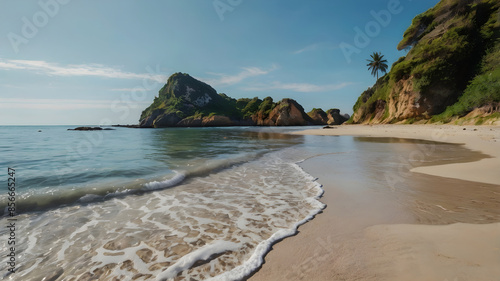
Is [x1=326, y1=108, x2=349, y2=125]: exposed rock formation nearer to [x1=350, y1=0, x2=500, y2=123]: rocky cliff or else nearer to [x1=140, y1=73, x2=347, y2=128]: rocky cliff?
[x1=140, y1=73, x2=347, y2=128]: rocky cliff

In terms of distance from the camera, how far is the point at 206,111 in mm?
138875

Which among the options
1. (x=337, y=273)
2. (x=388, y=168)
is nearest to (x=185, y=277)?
(x=337, y=273)

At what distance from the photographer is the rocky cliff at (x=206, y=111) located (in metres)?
109

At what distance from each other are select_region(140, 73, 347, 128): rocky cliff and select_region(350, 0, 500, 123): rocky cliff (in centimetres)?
6410

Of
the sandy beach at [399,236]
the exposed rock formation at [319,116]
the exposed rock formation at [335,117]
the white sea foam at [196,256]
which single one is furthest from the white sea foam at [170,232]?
the exposed rock formation at [319,116]

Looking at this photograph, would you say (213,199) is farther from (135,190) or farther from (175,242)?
(135,190)

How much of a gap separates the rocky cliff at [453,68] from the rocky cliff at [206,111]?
2524 inches

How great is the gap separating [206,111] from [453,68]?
12047cm

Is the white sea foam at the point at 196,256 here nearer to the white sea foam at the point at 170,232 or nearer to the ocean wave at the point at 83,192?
the white sea foam at the point at 170,232

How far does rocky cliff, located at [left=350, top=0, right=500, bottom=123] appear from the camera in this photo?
3341 cm

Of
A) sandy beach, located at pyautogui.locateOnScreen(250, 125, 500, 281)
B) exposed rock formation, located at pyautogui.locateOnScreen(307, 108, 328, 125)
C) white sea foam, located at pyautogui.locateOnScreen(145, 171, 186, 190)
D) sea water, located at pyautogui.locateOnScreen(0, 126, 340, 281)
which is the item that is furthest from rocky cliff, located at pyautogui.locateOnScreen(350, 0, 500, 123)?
exposed rock formation, located at pyautogui.locateOnScreen(307, 108, 328, 125)

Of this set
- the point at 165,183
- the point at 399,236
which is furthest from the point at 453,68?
the point at 165,183

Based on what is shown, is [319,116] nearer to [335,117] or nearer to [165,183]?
[335,117]

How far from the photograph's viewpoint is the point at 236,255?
10.1 ft
